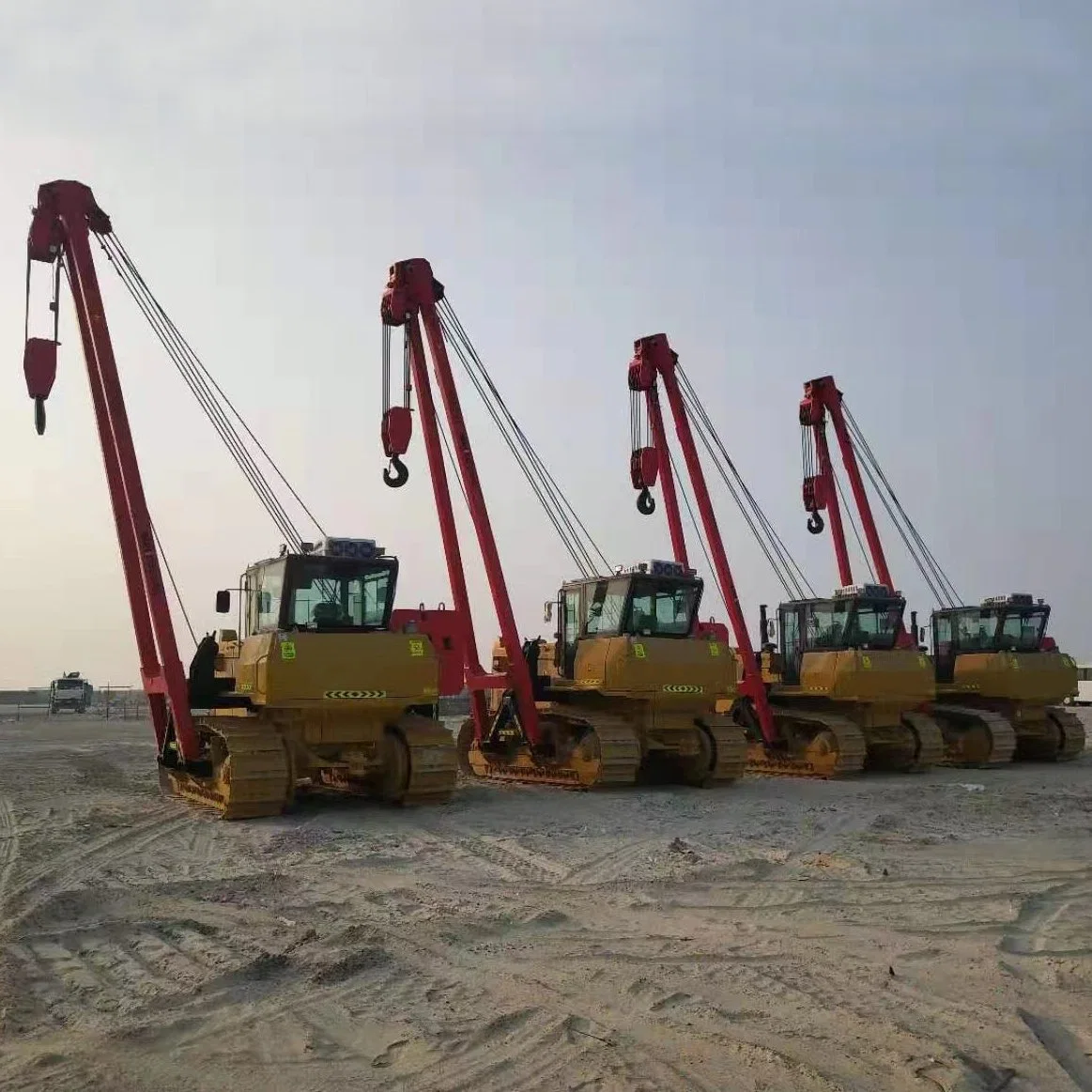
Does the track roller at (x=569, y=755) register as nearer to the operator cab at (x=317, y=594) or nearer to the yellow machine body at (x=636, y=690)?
the yellow machine body at (x=636, y=690)

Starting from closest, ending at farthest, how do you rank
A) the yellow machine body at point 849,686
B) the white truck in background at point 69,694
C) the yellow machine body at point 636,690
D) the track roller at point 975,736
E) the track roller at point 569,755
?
the track roller at point 569,755, the yellow machine body at point 636,690, the yellow machine body at point 849,686, the track roller at point 975,736, the white truck in background at point 69,694

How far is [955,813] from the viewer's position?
1309cm

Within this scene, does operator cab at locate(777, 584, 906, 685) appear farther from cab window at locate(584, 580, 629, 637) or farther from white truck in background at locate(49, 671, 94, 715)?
white truck in background at locate(49, 671, 94, 715)

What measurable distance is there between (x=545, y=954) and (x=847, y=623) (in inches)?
567

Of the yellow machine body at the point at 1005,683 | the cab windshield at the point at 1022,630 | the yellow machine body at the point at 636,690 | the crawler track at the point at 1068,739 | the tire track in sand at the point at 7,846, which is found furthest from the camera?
the cab windshield at the point at 1022,630

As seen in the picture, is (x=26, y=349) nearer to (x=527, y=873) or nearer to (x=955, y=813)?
(x=527, y=873)

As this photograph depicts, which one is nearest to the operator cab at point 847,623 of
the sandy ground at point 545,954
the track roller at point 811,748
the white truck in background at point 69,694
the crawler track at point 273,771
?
the track roller at point 811,748

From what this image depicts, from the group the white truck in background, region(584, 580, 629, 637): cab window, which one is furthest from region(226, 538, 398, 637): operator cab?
the white truck in background

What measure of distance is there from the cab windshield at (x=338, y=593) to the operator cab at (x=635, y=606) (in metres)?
4.18

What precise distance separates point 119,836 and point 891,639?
14505mm

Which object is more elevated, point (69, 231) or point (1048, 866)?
point (69, 231)

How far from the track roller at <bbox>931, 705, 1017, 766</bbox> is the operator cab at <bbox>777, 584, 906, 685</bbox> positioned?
9.10ft

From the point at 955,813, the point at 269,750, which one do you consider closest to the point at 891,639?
the point at 955,813

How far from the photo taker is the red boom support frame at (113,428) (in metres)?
13.9
